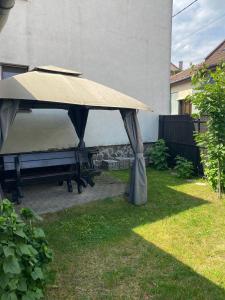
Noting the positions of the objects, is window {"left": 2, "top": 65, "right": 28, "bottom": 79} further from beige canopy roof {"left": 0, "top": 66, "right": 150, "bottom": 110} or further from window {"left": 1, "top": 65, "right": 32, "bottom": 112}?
beige canopy roof {"left": 0, "top": 66, "right": 150, "bottom": 110}

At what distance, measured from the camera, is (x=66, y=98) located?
5.46 m

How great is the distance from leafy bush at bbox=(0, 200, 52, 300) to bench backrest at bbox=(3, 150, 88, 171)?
365 centimetres

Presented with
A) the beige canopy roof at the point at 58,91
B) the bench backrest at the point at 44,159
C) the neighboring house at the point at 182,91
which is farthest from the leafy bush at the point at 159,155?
the neighboring house at the point at 182,91

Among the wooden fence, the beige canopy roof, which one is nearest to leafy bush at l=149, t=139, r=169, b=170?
the wooden fence

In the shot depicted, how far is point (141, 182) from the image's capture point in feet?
21.2

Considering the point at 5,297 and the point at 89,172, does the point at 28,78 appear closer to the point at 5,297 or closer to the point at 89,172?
the point at 89,172

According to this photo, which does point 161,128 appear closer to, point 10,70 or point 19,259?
point 10,70

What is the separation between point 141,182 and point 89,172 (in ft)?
5.10

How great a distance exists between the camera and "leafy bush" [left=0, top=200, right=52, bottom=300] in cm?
233

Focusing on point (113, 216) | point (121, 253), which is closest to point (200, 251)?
point (121, 253)

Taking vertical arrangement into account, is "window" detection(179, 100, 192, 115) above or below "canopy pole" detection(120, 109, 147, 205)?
above

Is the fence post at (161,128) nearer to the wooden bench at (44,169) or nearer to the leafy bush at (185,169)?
the leafy bush at (185,169)

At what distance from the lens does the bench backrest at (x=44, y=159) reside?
6279 mm

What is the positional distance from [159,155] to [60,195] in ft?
15.7
